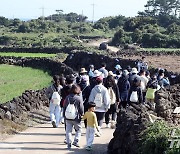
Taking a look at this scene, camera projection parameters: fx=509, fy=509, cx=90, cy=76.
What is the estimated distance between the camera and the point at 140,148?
29.6 ft

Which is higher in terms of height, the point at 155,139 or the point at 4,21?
the point at 4,21

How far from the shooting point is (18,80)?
105 ft

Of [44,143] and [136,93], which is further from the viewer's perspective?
[136,93]

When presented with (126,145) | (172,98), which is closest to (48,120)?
(172,98)

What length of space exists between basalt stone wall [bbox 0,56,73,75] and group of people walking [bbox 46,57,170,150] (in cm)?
1800

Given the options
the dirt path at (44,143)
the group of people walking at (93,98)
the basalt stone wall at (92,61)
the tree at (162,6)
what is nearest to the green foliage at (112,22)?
the tree at (162,6)

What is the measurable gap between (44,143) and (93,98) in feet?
5.54

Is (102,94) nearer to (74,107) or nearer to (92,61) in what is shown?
(74,107)

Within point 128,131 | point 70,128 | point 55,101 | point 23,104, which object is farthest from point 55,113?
point 128,131

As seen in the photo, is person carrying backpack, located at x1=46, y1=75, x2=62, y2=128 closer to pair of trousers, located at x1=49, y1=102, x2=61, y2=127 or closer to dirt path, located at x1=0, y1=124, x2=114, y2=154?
pair of trousers, located at x1=49, y1=102, x2=61, y2=127

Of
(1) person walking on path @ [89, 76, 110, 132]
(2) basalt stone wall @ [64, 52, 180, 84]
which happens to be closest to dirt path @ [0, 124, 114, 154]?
(1) person walking on path @ [89, 76, 110, 132]

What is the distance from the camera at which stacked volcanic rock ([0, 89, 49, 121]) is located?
15191 millimetres

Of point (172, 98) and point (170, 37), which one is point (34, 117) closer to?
point (172, 98)

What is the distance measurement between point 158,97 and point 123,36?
5469 centimetres
